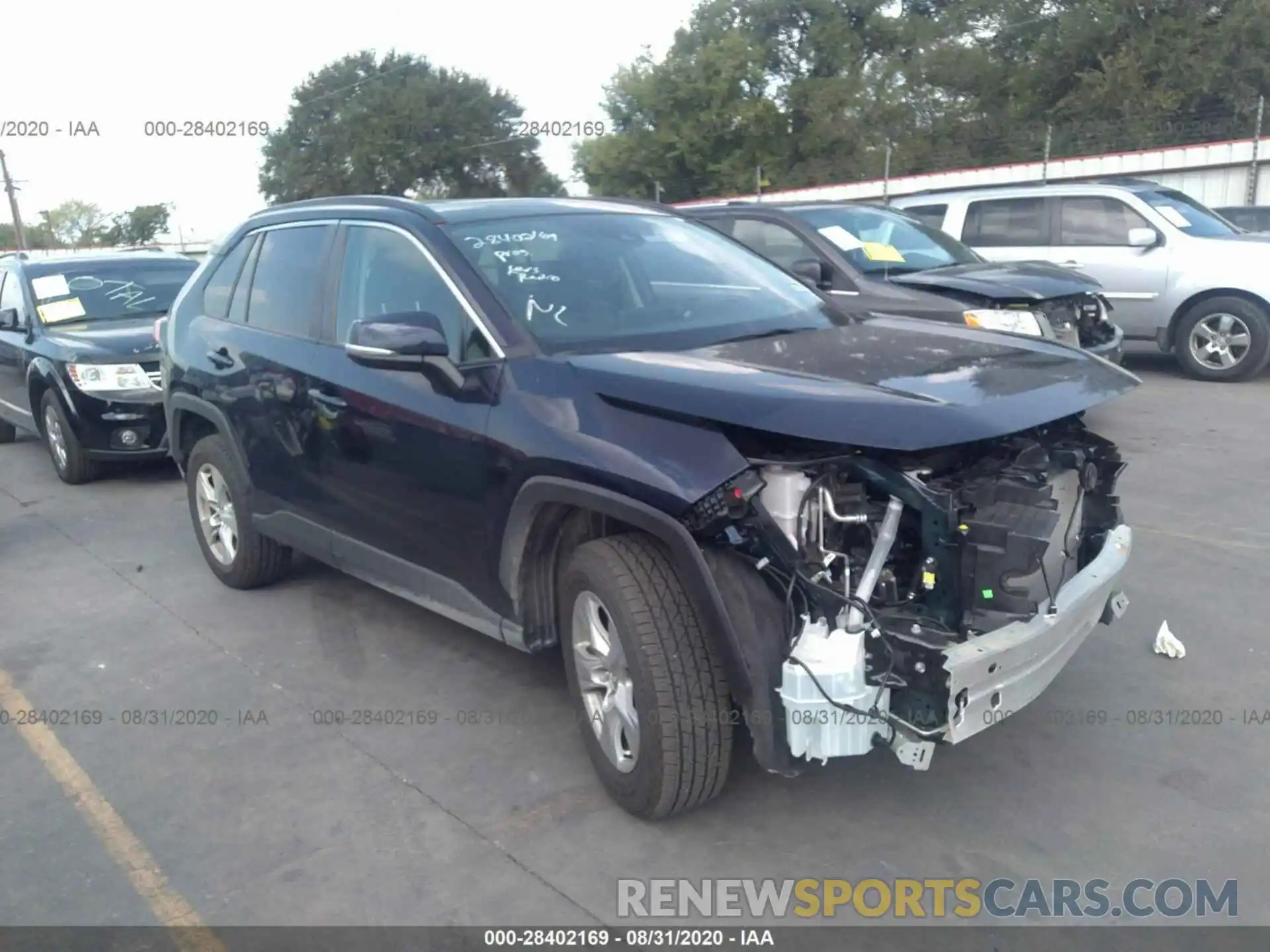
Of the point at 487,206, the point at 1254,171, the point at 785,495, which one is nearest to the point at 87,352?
the point at 487,206

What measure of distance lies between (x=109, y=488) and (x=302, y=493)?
4.18 m

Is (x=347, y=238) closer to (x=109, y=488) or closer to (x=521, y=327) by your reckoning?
(x=521, y=327)

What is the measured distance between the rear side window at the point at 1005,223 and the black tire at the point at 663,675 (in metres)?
8.74

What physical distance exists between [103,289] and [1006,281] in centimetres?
694

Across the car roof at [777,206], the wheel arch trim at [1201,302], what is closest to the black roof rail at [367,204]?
the car roof at [777,206]

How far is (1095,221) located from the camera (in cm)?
1066

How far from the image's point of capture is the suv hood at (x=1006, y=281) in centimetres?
768

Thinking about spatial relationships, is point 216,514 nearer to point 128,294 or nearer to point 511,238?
point 511,238

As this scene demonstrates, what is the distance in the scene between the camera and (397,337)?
3.72 m

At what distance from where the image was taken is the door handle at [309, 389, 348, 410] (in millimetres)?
4457

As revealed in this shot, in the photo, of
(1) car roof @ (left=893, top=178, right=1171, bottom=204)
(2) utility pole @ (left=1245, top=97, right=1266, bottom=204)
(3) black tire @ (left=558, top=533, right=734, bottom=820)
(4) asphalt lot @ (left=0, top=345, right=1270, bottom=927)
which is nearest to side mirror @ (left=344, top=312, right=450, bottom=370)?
(3) black tire @ (left=558, top=533, right=734, bottom=820)

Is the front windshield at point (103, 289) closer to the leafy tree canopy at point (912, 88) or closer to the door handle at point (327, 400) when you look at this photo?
the door handle at point (327, 400)

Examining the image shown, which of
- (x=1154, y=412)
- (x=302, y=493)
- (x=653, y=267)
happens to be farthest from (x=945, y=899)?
(x=1154, y=412)

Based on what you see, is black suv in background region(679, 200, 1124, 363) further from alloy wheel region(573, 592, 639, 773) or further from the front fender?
the front fender
